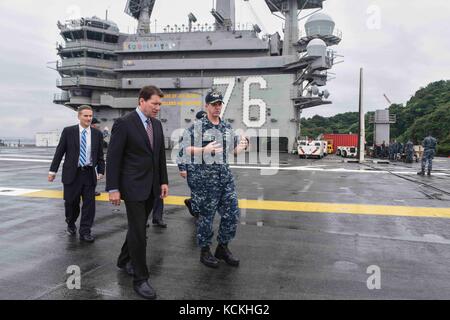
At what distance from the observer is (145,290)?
3.13 meters

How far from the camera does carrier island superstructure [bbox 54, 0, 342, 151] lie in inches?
1492

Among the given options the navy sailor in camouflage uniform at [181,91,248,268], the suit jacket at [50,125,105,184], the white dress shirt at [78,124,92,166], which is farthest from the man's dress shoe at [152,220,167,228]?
the navy sailor in camouflage uniform at [181,91,248,268]

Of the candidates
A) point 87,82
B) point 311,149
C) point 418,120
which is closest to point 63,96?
point 87,82

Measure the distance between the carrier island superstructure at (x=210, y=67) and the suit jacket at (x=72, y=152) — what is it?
30800 millimetres

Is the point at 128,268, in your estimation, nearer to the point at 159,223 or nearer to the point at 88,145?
the point at 159,223

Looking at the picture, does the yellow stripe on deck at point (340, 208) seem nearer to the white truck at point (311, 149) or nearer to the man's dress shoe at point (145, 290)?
the man's dress shoe at point (145, 290)

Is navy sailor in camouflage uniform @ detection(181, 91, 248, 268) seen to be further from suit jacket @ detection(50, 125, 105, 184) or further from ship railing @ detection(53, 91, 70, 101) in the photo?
ship railing @ detection(53, 91, 70, 101)

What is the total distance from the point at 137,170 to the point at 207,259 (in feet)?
4.60

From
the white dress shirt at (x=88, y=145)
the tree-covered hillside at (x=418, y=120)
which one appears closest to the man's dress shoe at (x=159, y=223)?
the white dress shirt at (x=88, y=145)

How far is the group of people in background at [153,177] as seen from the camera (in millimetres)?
3369

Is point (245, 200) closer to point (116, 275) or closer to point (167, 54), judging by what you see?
point (116, 275)

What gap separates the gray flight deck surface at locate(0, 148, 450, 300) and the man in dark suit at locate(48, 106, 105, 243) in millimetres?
387

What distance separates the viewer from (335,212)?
7.06m
